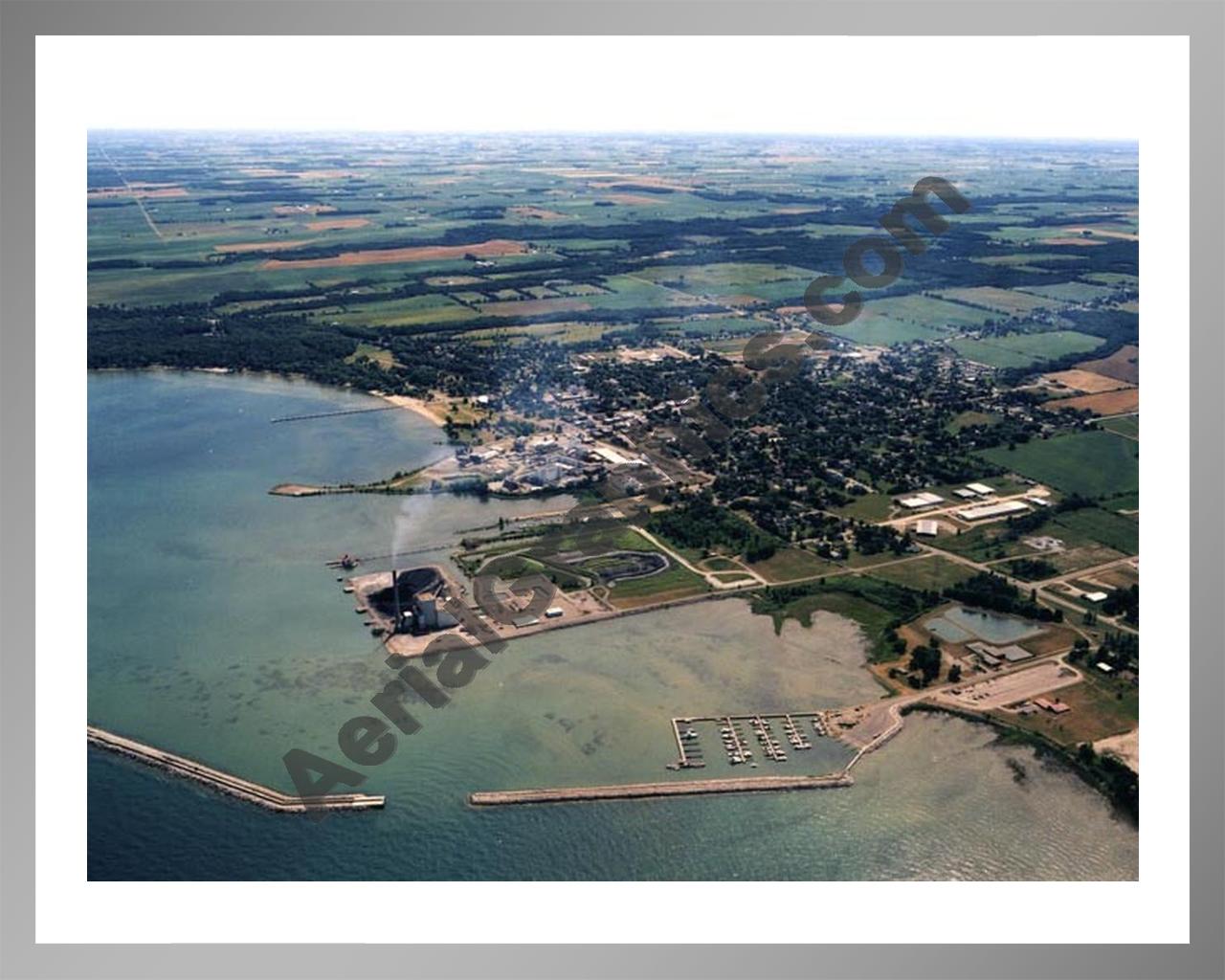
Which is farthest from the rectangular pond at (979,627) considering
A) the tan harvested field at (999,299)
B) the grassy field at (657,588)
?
the tan harvested field at (999,299)

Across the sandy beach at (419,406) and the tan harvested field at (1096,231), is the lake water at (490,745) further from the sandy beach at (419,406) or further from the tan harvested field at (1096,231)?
the tan harvested field at (1096,231)

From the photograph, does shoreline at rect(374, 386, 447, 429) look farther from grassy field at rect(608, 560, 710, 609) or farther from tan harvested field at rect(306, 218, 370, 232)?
tan harvested field at rect(306, 218, 370, 232)

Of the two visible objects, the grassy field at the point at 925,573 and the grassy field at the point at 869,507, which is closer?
the grassy field at the point at 925,573

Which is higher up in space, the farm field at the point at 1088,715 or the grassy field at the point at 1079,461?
the grassy field at the point at 1079,461

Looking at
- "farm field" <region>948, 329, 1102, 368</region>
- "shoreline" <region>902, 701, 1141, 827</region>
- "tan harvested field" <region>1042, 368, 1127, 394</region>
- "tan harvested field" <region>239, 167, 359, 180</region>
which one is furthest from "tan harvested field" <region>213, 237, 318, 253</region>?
"shoreline" <region>902, 701, 1141, 827</region>

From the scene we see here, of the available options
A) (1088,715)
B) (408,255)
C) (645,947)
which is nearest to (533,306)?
(408,255)
